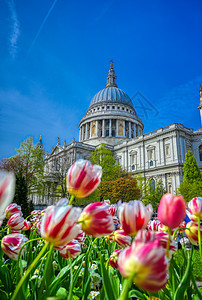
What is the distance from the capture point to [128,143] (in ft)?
149

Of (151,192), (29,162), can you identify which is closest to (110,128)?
(151,192)

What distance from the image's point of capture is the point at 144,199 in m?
28.0

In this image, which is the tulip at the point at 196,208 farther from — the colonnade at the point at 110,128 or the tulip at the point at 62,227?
the colonnade at the point at 110,128

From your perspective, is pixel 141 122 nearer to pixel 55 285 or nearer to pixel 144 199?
pixel 144 199

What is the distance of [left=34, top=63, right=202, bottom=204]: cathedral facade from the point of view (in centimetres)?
3598

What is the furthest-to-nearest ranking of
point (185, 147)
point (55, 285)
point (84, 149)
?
point (84, 149)
point (185, 147)
point (55, 285)

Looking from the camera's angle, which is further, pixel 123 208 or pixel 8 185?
pixel 123 208

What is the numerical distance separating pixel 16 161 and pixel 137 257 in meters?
25.6

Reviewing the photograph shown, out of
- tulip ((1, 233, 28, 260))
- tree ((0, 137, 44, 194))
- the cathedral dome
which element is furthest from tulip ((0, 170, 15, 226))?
the cathedral dome

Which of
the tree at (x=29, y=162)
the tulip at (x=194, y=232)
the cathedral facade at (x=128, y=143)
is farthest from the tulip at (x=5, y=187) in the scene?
the cathedral facade at (x=128, y=143)

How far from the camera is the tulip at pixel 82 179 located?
1.11 meters

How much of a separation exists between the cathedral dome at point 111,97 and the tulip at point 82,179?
62.1m

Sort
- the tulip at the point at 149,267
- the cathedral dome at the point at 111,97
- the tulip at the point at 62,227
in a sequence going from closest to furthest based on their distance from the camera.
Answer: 1. the tulip at the point at 149,267
2. the tulip at the point at 62,227
3. the cathedral dome at the point at 111,97

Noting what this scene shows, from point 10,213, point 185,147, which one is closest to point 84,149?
point 185,147
